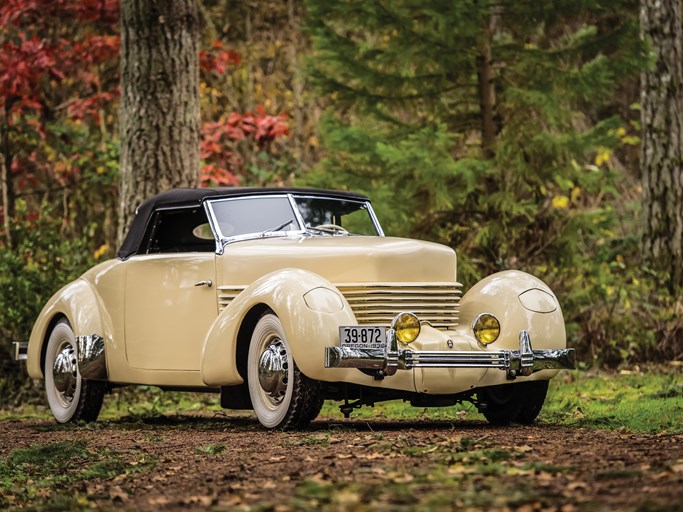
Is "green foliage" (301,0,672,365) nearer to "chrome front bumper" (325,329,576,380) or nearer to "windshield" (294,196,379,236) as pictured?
"windshield" (294,196,379,236)

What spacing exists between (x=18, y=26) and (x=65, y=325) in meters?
6.56

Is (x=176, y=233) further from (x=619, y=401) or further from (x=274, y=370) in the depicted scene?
(x=619, y=401)

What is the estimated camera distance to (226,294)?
8828 millimetres

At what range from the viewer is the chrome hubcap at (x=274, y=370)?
809 centimetres

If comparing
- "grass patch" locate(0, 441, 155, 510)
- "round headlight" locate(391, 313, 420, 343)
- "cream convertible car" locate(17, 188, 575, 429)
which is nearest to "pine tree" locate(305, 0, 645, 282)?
"cream convertible car" locate(17, 188, 575, 429)

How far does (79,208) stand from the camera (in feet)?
59.4

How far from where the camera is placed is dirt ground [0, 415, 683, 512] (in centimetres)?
495

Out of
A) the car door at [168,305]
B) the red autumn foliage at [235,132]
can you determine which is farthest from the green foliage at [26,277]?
the car door at [168,305]

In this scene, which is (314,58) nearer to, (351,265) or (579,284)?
(579,284)

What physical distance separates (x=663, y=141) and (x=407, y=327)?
8.66 m

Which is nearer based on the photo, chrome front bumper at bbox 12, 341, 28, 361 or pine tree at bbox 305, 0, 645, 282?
chrome front bumper at bbox 12, 341, 28, 361

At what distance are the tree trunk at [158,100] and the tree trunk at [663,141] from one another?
20.4 ft

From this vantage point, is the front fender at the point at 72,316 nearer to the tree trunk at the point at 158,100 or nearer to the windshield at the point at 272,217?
the windshield at the point at 272,217

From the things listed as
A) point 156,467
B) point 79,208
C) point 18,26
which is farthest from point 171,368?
point 79,208
